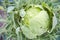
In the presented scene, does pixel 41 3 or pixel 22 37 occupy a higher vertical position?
pixel 41 3

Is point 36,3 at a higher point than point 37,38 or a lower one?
higher

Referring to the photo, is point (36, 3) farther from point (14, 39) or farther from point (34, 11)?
point (14, 39)

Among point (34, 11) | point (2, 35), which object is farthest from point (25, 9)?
point (2, 35)

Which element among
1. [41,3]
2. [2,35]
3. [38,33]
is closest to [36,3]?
[41,3]

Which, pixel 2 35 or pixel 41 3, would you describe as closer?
pixel 41 3

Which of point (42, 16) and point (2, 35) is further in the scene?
→ point (2, 35)

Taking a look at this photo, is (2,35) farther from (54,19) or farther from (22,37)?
(54,19)
